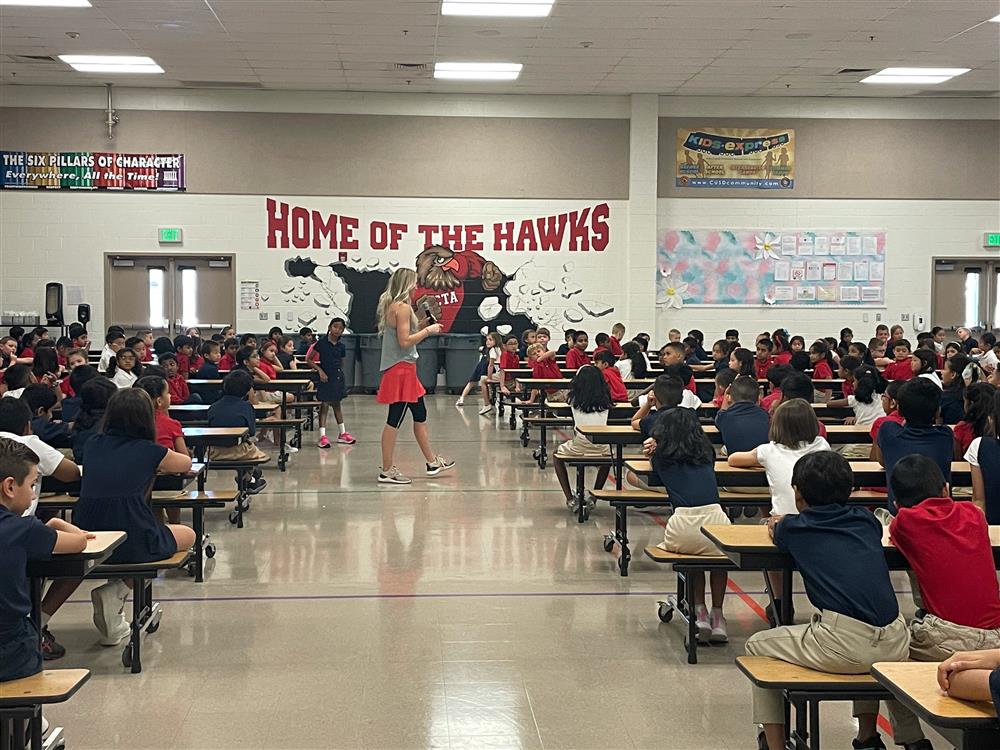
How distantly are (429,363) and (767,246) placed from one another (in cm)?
597

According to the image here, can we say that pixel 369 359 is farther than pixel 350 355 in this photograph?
Yes

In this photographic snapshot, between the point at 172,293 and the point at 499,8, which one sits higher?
the point at 499,8

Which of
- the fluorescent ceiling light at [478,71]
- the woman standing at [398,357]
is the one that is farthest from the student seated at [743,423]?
the fluorescent ceiling light at [478,71]

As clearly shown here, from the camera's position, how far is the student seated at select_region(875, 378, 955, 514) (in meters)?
5.21

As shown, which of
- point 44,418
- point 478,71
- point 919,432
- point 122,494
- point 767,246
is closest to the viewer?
point 122,494

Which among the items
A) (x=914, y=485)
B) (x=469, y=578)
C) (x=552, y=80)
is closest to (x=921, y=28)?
(x=552, y=80)

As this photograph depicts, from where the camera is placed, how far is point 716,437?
7461 millimetres

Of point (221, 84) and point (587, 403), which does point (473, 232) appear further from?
point (587, 403)

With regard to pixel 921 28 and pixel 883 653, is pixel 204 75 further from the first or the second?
pixel 883 653

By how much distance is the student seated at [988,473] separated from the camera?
493cm

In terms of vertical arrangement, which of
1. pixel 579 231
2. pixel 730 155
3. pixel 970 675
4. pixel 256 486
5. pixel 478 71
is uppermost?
pixel 478 71

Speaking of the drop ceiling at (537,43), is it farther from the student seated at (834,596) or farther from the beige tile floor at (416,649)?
the student seated at (834,596)

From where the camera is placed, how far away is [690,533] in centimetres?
491

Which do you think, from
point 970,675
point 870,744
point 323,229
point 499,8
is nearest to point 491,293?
point 323,229
